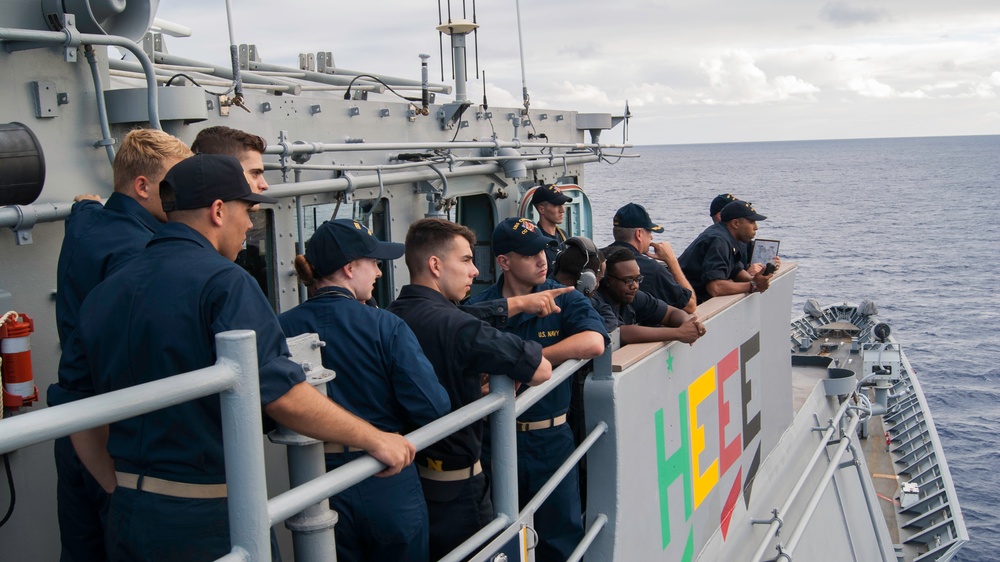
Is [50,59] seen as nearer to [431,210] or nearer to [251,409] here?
[251,409]

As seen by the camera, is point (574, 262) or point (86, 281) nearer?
point (86, 281)

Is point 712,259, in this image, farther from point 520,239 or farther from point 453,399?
point 453,399

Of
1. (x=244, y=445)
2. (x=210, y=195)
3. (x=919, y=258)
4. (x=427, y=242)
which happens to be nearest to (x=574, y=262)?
(x=427, y=242)

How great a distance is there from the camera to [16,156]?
3018 millimetres

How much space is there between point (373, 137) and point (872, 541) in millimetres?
5434

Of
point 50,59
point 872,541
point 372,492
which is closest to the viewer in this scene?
point 372,492

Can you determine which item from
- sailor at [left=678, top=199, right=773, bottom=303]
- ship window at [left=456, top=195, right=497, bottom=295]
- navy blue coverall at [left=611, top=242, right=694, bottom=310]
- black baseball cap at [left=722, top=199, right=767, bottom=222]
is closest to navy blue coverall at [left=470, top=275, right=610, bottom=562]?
navy blue coverall at [left=611, top=242, right=694, bottom=310]

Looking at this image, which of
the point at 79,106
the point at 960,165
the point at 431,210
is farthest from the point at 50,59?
the point at 960,165

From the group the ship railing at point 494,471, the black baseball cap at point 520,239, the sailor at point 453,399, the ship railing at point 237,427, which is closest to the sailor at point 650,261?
the black baseball cap at point 520,239

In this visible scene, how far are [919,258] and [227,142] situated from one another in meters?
46.2

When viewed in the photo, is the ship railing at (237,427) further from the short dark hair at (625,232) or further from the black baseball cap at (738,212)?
the black baseball cap at (738,212)

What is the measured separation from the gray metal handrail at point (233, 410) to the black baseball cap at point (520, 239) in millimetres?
2200

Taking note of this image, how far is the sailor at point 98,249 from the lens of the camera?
2799 millimetres

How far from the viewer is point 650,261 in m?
5.03
